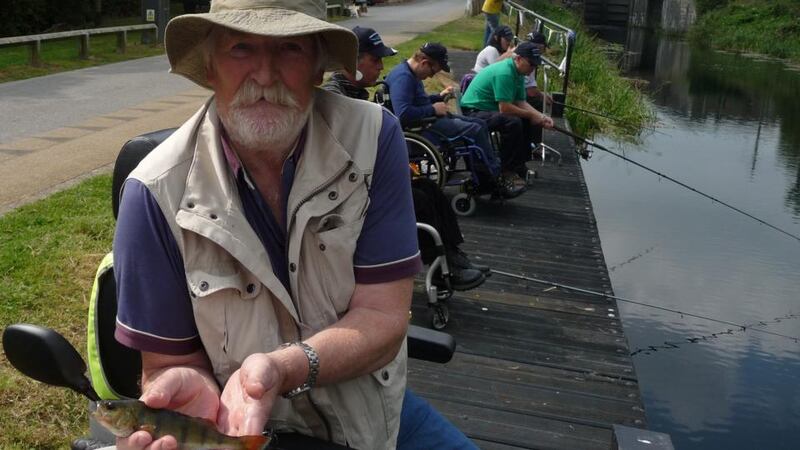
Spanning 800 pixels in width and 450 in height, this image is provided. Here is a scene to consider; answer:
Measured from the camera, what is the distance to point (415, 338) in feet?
8.14

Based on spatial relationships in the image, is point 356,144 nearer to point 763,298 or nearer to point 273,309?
point 273,309

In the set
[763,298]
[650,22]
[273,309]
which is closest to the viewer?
[273,309]

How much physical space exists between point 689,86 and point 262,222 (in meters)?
21.8

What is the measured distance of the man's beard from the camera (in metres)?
1.96

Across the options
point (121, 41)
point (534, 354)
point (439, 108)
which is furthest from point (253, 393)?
point (121, 41)

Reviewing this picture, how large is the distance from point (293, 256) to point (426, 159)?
517cm

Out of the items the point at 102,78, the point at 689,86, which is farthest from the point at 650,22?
the point at 102,78

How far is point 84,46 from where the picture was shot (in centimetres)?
1563

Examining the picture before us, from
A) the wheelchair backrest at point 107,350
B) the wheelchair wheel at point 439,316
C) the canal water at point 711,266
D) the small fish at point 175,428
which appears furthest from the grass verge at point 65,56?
the small fish at point 175,428

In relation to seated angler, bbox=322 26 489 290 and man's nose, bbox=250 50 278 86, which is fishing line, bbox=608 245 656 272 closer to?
seated angler, bbox=322 26 489 290

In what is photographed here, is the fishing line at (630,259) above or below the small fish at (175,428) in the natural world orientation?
below

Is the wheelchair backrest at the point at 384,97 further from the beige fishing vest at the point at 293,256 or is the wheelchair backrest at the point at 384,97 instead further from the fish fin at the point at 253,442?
the fish fin at the point at 253,442

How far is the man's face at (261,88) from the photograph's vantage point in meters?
1.96

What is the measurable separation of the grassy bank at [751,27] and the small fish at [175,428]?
31020mm
